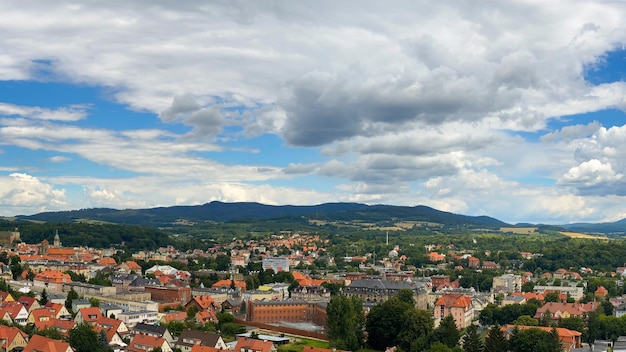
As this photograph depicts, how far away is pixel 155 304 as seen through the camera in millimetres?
68875

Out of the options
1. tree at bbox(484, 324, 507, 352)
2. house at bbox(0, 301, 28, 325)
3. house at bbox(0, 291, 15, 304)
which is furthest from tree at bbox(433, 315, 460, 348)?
house at bbox(0, 291, 15, 304)

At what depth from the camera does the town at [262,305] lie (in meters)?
52.7

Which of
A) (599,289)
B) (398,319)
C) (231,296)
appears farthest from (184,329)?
(599,289)

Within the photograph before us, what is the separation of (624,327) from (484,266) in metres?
70.5

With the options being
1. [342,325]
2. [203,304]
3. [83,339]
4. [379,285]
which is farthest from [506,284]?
[83,339]

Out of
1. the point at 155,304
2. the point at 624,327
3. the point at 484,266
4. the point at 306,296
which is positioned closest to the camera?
the point at 624,327

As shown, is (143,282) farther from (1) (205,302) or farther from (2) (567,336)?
(2) (567,336)

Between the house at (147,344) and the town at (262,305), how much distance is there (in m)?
0.09

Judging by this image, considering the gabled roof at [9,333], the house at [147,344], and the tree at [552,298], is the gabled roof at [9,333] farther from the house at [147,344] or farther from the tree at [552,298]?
the tree at [552,298]

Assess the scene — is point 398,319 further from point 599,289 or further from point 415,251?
point 415,251

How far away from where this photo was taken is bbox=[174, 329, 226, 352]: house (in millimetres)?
50000

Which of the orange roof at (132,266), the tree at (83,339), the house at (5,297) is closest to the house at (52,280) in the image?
the house at (5,297)

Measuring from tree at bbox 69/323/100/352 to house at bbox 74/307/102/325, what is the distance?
8659mm

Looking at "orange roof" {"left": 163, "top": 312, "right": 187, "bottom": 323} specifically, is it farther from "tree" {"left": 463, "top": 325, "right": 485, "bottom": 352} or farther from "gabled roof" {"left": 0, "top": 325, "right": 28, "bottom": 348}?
"tree" {"left": 463, "top": 325, "right": 485, "bottom": 352}
